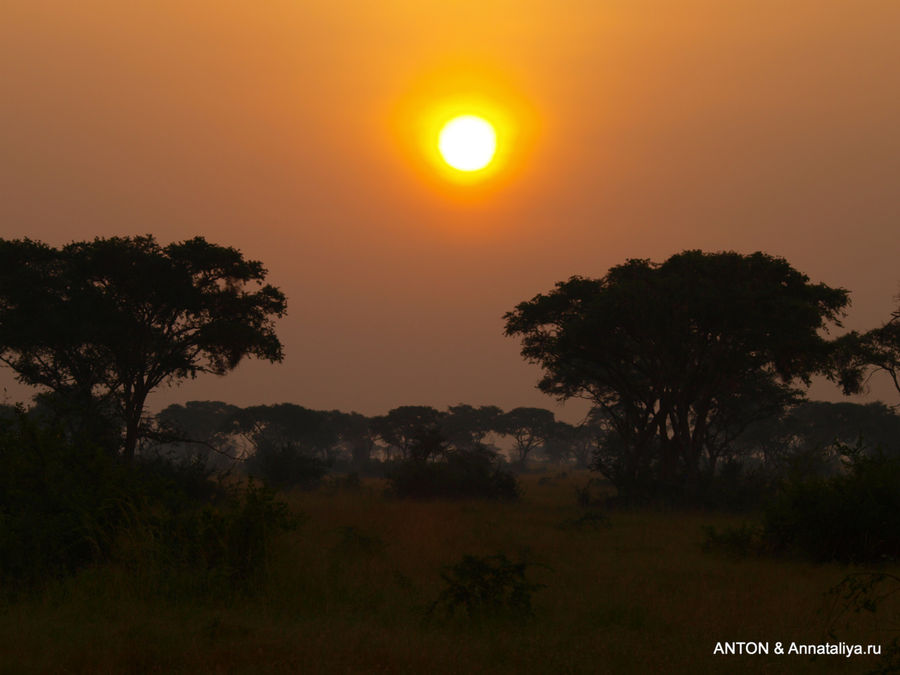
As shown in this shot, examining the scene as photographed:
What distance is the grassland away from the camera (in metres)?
7.01

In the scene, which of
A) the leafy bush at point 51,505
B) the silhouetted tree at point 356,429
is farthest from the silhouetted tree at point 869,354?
the silhouetted tree at point 356,429

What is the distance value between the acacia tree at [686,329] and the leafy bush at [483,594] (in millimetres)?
19784

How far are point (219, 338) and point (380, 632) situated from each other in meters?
20.5

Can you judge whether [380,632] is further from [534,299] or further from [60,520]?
[534,299]

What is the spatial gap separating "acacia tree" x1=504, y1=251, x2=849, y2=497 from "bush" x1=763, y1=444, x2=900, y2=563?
40.2 ft

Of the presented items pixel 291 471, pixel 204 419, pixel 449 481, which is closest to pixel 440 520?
pixel 449 481

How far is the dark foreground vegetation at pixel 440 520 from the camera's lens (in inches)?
304

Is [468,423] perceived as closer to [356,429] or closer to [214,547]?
[356,429]

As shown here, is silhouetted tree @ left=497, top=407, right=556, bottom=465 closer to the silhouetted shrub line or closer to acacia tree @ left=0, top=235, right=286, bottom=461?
acacia tree @ left=0, top=235, right=286, bottom=461

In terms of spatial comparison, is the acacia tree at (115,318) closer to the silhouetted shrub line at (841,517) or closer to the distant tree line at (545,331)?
the distant tree line at (545,331)

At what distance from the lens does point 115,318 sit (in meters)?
25.7

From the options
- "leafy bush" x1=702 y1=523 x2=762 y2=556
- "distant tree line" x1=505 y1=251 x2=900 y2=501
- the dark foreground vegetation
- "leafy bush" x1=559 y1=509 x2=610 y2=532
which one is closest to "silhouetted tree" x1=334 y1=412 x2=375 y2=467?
the dark foreground vegetation

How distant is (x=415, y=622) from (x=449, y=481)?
24.2m

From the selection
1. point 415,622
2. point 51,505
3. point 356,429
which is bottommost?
point 415,622
